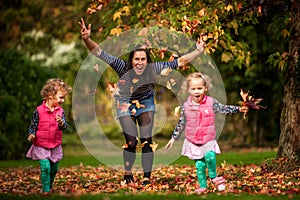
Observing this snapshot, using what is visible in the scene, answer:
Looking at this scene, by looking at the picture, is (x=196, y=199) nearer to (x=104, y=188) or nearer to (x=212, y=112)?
(x=212, y=112)

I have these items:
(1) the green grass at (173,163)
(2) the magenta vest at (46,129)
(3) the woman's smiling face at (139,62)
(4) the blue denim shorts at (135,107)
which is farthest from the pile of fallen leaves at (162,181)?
(3) the woman's smiling face at (139,62)

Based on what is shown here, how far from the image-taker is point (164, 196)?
628 centimetres

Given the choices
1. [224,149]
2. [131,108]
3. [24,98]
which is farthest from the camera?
[224,149]

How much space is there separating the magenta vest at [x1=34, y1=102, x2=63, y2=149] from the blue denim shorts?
3.04 ft

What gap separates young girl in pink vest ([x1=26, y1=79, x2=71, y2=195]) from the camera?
7305mm

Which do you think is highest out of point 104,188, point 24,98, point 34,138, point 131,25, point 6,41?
point 6,41

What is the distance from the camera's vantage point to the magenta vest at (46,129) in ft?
24.2

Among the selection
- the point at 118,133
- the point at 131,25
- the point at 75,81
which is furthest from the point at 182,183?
the point at 118,133

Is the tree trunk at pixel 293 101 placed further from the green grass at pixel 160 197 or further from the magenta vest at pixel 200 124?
the green grass at pixel 160 197

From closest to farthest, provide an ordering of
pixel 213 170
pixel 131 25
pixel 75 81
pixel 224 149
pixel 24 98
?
pixel 213 170 < pixel 131 25 < pixel 24 98 < pixel 224 149 < pixel 75 81

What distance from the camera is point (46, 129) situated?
7.37m

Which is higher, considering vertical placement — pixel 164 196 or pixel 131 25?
pixel 131 25

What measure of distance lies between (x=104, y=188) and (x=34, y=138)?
125cm

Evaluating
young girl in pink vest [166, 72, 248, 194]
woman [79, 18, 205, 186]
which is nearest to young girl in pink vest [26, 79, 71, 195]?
woman [79, 18, 205, 186]
